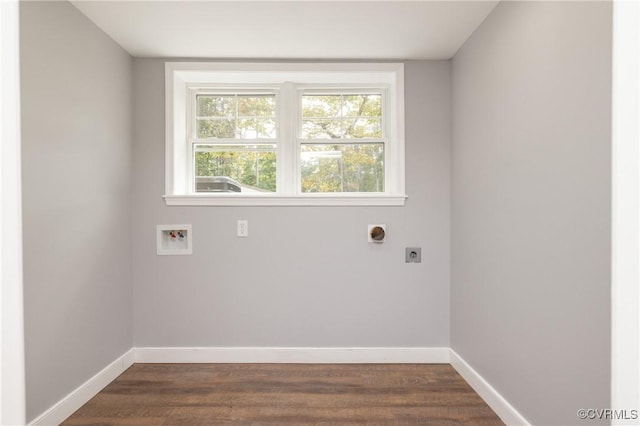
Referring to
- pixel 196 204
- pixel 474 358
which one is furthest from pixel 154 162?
pixel 474 358

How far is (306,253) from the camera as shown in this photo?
9.93ft

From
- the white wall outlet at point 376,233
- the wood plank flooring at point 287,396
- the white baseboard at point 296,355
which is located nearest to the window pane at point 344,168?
the white wall outlet at point 376,233

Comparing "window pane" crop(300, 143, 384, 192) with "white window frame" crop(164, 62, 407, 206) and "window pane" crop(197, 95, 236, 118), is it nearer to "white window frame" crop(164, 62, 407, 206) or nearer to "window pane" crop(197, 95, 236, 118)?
"white window frame" crop(164, 62, 407, 206)

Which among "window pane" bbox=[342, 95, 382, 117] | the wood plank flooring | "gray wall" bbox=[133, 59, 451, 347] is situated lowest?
the wood plank flooring

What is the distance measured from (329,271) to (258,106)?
148 centimetres

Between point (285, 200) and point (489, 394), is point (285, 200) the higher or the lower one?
the higher one

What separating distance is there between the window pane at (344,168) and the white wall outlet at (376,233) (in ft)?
1.21

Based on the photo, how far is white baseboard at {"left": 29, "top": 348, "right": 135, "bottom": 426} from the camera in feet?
6.73

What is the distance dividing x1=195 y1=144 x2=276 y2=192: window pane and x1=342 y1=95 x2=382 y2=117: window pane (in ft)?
2.28

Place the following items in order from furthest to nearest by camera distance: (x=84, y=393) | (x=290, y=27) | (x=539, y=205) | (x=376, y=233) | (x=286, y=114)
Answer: (x=286, y=114) < (x=376, y=233) < (x=290, y=27) < (x=84, y=393) < (x=539, y=205)

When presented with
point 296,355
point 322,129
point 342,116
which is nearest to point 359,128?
point 342,116

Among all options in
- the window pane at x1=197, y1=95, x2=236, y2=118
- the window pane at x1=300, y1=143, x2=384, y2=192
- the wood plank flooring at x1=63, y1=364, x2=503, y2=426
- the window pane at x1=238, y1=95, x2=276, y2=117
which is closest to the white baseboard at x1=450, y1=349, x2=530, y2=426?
the wood plank flooring at x1=63, y1=364, x2=503, y2=426

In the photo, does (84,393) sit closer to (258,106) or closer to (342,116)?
(258,106)

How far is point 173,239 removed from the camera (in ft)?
9.93
